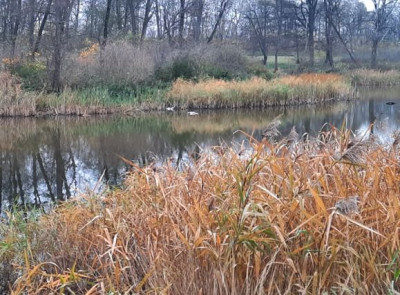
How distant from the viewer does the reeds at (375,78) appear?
24.3 meters

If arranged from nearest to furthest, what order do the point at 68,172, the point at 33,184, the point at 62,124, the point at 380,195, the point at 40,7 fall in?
the point at 380,195, the point at 33,184, the point at 68,172, the point at 62,124, the point at 40,7

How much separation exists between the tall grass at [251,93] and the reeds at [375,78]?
304 inches

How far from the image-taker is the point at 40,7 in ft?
61.5

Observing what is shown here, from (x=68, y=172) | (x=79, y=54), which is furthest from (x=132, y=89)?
(x=68, y=172)

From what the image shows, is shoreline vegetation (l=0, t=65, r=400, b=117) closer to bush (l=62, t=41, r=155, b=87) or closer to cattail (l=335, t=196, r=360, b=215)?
bush (l=62, t=41, r=155, b=87)

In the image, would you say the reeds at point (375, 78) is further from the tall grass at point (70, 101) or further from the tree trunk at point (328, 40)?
the tall grass at point (70, 101)

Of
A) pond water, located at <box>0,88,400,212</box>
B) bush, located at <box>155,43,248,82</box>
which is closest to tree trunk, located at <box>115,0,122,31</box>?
bush, located at <box>155,43,248,82</box>

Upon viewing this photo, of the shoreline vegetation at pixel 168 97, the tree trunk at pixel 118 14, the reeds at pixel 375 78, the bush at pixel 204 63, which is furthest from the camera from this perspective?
the reeds at pixel 375 78

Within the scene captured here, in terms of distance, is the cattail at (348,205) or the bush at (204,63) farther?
the bush at (204,63)

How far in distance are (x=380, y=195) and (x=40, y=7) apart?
1866cm

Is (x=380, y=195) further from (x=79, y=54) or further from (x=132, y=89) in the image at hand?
(x=79, y=54)

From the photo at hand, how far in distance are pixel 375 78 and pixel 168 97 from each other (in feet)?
45.6

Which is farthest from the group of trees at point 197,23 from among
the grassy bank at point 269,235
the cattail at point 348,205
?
the cattail at point 348,205

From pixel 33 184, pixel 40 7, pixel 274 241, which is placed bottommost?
pixel 33 184
